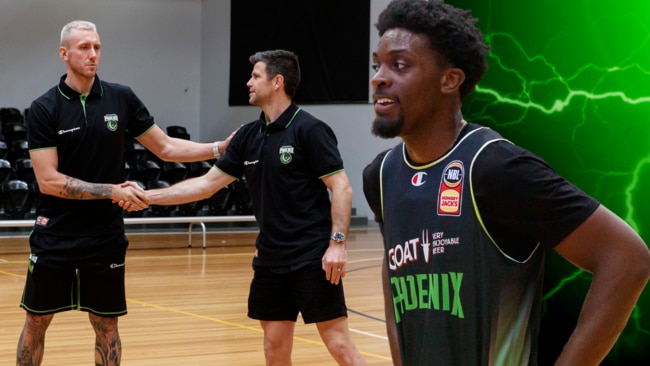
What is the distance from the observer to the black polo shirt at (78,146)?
4391 mm

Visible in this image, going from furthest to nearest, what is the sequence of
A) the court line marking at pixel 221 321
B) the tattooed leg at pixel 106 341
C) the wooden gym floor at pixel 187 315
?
the court line marking at pixel 221 321, the wooden gym floor at pixel 187 315, the tattooed leg at pixel 106 341

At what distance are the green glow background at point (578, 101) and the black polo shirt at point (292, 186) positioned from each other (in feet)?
2.94

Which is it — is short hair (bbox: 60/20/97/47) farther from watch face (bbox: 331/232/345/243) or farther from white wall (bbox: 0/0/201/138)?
white wall (bbox: 0/0/201/138)

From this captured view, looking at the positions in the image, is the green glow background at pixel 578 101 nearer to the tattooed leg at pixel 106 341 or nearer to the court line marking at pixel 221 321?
the tattooed leg at pixel 106 341

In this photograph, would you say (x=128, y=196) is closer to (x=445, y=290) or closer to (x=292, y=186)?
(x=292, y=186)

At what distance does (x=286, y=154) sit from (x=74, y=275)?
1219 millimetres

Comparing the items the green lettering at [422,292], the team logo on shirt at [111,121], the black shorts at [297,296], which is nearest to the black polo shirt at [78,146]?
the team logo on shirt at [111,121]

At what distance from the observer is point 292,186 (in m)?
4.30

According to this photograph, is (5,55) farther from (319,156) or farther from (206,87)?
(319,156)

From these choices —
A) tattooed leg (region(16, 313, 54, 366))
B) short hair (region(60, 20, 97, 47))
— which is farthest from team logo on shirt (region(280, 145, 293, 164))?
tattooed leg (region(16, 313, 54, 366))

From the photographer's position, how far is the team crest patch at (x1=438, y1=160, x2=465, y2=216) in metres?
1.79

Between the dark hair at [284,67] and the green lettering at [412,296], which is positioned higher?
the dark hair at [284,67]

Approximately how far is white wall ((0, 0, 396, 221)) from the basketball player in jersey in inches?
513

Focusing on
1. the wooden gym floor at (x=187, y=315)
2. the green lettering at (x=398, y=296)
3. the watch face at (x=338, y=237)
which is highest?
the green lettering at (x=398, y=296)
